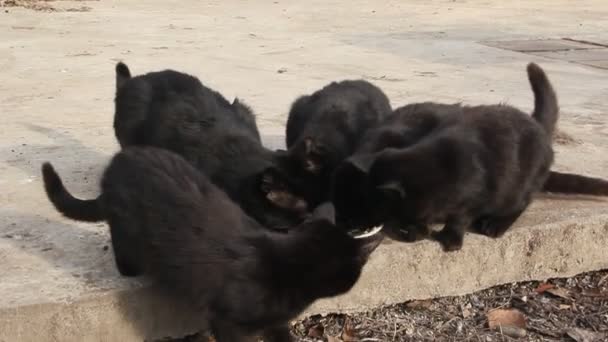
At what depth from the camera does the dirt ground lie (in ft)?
11.3

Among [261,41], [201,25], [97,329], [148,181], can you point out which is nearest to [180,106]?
[148,181]

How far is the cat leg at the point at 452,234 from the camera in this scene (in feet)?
11.8

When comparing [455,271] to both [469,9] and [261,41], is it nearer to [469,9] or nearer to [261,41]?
[261,41]

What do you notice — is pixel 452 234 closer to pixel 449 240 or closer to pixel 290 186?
pixel 449 240

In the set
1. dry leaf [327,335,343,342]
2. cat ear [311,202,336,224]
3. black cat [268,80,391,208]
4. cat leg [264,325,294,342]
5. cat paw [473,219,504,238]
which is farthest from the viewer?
black cat [268,80,391,208]

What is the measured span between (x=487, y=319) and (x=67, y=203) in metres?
1.87

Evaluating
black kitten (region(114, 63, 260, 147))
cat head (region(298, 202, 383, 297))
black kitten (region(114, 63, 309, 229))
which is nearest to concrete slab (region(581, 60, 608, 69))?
black kitten (region(114, 63, 309, 229))

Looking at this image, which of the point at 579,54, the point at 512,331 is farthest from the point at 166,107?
the point at 579,54

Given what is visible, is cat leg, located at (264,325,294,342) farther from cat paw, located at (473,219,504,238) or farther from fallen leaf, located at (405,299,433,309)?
cat paw, located at (473,219,504,238)

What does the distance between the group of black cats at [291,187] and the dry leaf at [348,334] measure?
356 mm

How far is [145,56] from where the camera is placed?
8.63 metres

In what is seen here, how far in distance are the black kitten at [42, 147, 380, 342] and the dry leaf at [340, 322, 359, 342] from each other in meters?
0.36

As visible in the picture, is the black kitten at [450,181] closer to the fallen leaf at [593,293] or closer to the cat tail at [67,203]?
the fallen leaf at [593,293]

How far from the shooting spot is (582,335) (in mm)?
3461
